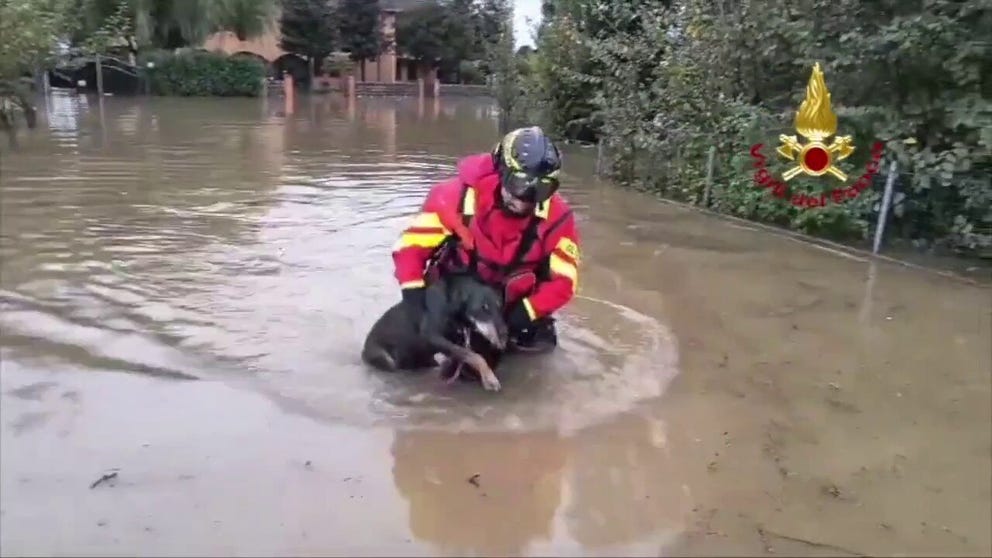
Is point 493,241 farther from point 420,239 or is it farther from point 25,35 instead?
point 25,35

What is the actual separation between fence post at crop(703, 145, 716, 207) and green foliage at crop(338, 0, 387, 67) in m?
38.2

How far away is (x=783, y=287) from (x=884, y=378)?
2199 millimetres

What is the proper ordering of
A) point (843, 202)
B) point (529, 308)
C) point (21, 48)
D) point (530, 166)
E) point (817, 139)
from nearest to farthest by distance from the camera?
point (530, 166) < point (529, 308) < point (817, 139) < point (843, 202) < point (21, 48)

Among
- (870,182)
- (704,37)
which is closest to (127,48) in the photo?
(704,37)

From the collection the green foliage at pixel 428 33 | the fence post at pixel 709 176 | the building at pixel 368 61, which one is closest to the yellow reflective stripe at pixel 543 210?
the fence post at pixel 709 176

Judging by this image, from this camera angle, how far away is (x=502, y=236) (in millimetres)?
5203

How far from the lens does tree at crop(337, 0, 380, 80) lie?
4709cm

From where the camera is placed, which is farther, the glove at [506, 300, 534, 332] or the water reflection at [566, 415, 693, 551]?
the glove at [506, 300, 534, 332]

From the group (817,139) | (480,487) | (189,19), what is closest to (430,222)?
(480,487)

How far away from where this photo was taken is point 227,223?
9867 millimetres

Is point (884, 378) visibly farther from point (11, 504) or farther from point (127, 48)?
point (127, 48)

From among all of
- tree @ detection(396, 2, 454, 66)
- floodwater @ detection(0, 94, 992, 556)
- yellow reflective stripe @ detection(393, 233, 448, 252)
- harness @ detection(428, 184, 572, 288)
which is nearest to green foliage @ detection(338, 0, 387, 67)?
tree @ detection(396, 2, 454, 66)

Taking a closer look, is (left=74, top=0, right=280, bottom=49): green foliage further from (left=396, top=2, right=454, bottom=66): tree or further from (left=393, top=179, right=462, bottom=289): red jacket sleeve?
(left=393, top=179, right=462, bottom=289): red jacket sleeve

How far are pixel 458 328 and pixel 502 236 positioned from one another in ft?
1.79
